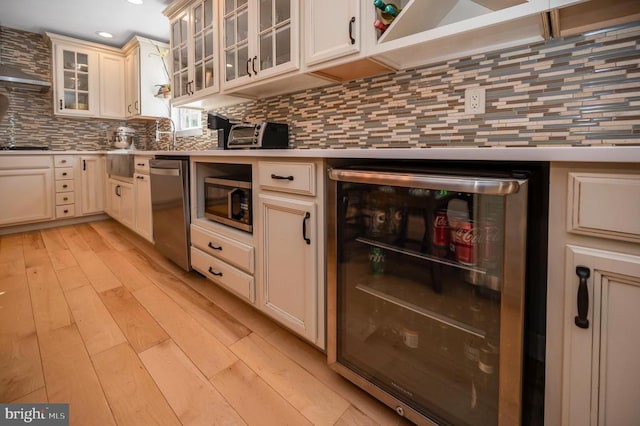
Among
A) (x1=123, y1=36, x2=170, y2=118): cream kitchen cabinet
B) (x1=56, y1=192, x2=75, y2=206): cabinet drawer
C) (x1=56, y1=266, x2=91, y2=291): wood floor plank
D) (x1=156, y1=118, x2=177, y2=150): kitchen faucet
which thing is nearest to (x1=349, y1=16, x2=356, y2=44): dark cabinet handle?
(x1=56, y1=266, x2=91, y2=291): wood floor plank

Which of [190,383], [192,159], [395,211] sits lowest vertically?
[190,383]

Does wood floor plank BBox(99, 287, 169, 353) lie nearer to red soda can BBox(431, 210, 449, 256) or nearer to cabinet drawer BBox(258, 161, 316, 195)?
cabinet drawer BBox(258, 161, 316, 195)

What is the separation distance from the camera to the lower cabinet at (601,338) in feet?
2.08

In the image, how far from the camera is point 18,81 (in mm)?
3398

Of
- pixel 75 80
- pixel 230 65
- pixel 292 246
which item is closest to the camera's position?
pixel 292 246

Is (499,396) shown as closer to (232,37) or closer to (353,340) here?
(353,340)

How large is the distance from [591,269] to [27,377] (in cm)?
189

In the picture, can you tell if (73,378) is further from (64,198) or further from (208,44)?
(64,198)

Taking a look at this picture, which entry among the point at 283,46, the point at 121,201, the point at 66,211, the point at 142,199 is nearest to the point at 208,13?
the point at 283,46

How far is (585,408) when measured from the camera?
691 mm

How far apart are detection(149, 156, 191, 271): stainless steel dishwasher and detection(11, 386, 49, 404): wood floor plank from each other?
109 cm

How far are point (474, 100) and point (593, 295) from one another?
2.95 ft

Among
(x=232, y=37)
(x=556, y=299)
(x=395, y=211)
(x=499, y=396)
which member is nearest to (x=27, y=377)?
(x=395, y=211)

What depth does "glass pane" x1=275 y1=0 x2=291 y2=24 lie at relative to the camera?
5.68ft
